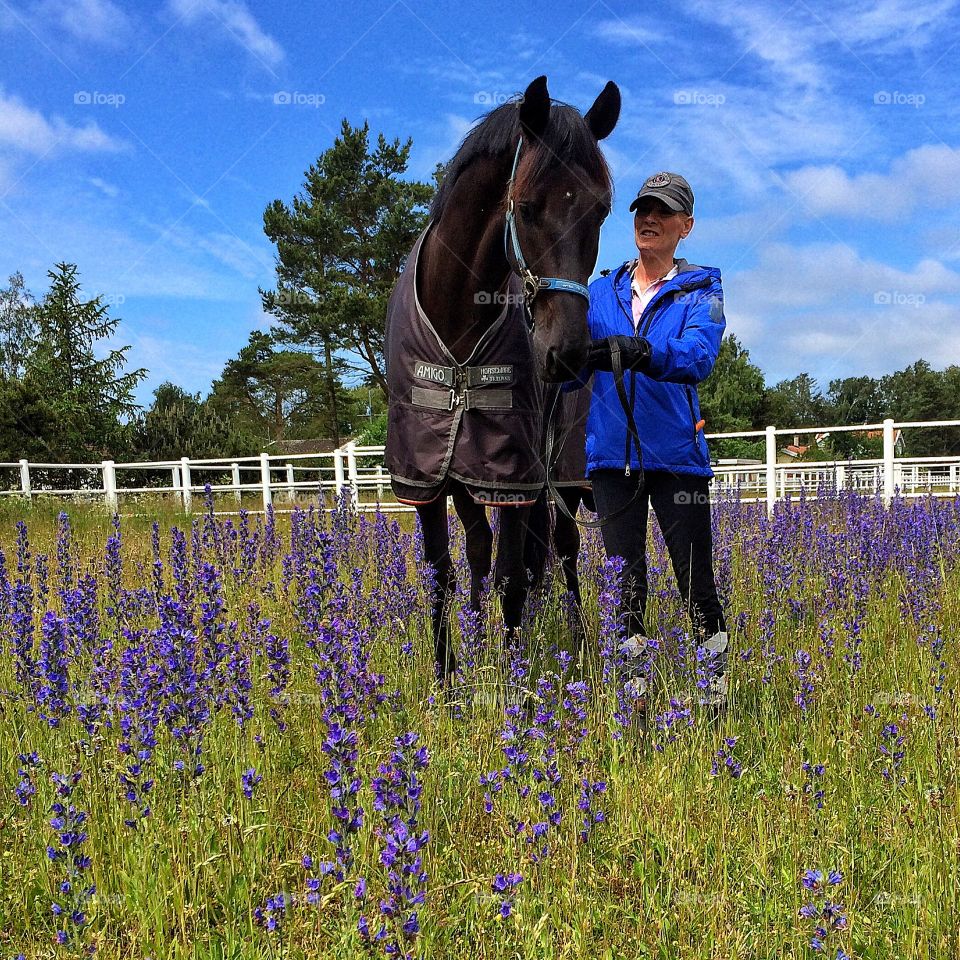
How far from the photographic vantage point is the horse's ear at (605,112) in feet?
9.81

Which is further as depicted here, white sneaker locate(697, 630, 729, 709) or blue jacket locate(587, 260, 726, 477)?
blue jacket locate(587, 260, 726, 477)

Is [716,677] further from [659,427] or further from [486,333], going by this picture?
[486,333]

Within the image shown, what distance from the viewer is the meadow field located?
5.36ft

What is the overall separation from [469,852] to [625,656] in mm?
1143

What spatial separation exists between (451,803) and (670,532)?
142 centimetres

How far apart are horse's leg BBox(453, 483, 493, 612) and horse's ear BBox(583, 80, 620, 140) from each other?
5.32 feet

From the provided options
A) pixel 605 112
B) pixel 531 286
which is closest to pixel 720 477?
pixel 605 112

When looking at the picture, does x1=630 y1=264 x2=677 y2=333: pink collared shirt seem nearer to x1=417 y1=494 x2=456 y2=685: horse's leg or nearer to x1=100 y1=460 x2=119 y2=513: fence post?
x1=417 y1=494 x2=456 y2=685: horse's leg

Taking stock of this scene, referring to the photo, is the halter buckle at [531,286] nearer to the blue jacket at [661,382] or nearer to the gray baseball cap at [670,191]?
the blue jacket at [661,382]

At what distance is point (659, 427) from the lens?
3055 millimetres

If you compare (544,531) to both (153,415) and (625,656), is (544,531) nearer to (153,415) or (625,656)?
(625,656)

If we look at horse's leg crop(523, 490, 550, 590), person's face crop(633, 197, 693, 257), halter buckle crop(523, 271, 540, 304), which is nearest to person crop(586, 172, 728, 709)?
person's face crop(633, 197, 693, 257)

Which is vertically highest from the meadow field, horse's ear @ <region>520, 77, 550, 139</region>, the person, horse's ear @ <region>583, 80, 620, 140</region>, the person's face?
horse's ear @ <region>583, 80, 620, 140</region>

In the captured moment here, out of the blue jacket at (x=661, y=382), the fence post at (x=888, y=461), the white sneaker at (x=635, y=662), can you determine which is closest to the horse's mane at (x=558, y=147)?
the blue jacket at (x=661, y=382)
